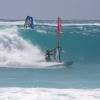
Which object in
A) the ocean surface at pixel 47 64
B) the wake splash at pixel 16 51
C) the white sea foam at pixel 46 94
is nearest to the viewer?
the white sea foam at pixel 46 94

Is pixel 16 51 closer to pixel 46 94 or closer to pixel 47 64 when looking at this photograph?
pixel 47 64

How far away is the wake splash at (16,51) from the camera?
32431 millimetres

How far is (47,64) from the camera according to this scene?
28.4 metres

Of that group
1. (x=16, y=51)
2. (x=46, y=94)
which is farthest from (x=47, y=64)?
(x=46, y=94)

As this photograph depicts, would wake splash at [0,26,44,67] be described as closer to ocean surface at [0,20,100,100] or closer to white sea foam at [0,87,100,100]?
ocean surface at [0,20,100,100]

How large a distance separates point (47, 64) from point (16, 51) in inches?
384

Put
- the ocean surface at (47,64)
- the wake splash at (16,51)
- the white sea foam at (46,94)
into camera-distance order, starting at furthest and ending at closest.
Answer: the wake splash at (16,51), the ocean surface at (47,64), the white sea foam at (46,94)

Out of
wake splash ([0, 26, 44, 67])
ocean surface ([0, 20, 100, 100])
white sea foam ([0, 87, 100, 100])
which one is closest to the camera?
white sea foam ([0, 87, 100, 100])

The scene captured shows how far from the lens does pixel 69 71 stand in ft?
83.8

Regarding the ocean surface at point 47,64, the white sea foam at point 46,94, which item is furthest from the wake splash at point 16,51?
the white sea foam at point 46,94

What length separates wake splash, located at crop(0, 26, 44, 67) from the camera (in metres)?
32.4

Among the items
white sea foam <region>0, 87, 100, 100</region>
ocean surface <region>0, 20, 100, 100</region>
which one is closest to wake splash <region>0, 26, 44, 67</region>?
ocean surface <region>0, 20, 100, 100</region>

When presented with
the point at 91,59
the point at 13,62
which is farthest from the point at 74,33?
the point at 13,62

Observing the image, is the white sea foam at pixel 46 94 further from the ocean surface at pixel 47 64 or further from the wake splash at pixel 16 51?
the wake splash at pixel 16 51
